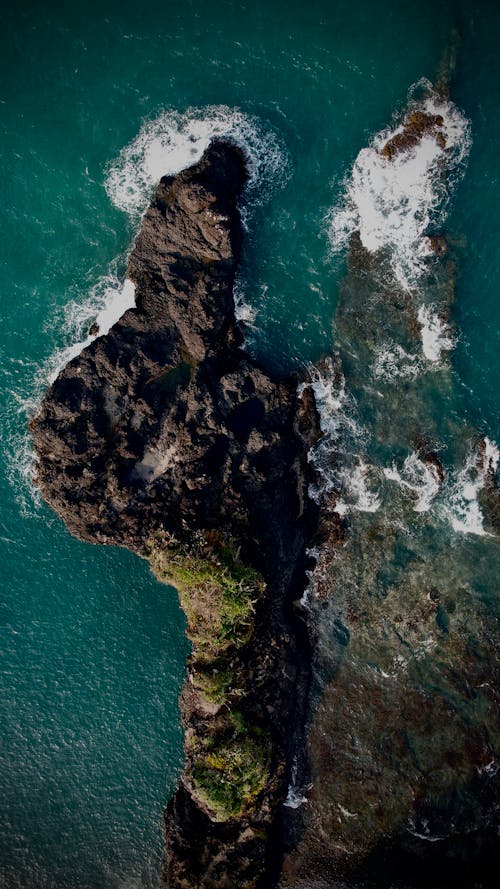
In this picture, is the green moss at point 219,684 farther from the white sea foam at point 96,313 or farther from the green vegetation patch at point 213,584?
the white sea foam at point 96,313

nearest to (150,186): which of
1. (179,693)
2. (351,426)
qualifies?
(351,426)

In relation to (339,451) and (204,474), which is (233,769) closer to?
(204,474)

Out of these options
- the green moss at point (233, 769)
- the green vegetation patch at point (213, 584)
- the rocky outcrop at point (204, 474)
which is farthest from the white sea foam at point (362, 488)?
the green moss at point (233, 769)

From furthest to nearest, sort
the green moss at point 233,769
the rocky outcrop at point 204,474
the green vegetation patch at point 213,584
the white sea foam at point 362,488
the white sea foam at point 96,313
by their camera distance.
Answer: the white sea foam at point 362,488, the white sea foam at point 96,313, the rocky outcrop at point 204,474, the green moss at point 233,769, the green vegetation patch at point 213,584

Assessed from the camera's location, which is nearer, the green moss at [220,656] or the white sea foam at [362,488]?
the green moss at [220,656]

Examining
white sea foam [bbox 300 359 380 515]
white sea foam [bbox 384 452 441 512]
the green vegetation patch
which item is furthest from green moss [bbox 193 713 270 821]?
white sea foam [bbox 384 452 441 512]

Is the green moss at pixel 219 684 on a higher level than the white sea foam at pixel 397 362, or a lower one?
lower

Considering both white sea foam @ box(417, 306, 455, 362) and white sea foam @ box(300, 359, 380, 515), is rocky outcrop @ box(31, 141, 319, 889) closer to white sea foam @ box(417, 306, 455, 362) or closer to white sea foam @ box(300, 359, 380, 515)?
white sea foam @ box(300, 359, 380, 515)

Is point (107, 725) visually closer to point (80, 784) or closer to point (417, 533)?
point (80, 784)

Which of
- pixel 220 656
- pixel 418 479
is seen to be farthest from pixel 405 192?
pixel 220 656
